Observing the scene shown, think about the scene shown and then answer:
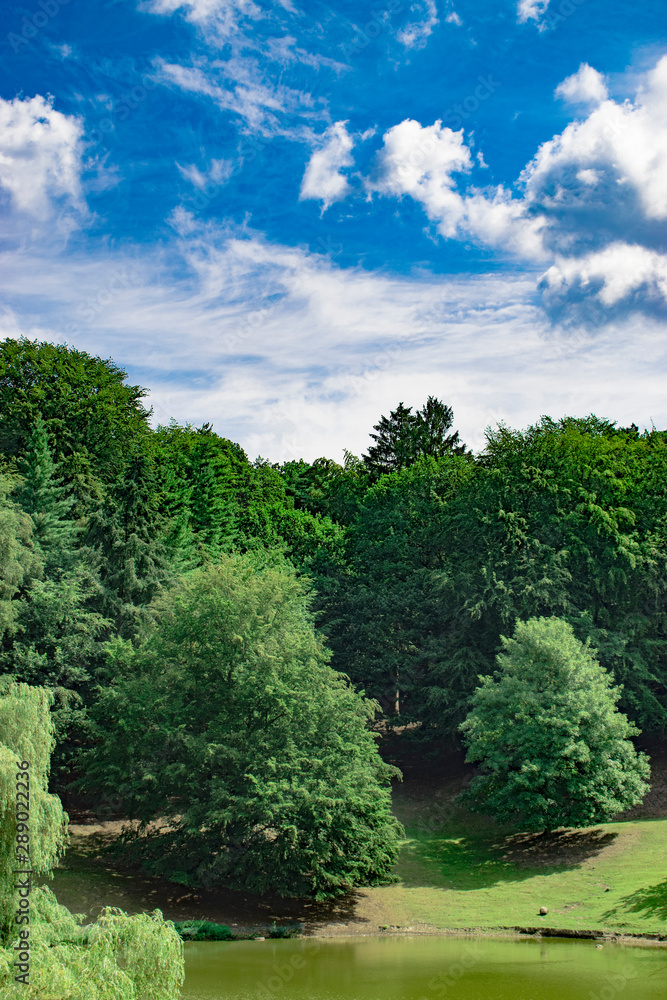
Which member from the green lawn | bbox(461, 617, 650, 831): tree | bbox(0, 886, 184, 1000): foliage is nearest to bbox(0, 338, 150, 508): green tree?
bbox(461, 617, 650, 831): tree

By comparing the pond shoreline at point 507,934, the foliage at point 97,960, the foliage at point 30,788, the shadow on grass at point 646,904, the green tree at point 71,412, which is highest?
the green tree at point 71,412

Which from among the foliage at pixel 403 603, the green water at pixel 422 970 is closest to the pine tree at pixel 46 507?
the foliage at pixel 403 603

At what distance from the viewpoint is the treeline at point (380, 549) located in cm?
3394

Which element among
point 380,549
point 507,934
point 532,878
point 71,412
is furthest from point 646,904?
point 71,412

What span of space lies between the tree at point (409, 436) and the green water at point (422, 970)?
42.8m

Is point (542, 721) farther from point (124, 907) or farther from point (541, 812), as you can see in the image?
point (124, 907)

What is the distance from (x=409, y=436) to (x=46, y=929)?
171 feet

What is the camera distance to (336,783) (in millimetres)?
26984

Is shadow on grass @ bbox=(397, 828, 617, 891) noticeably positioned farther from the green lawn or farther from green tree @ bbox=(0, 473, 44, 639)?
green tree @ bbox=(0, 473, 44, 639)

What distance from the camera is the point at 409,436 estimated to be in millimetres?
65188

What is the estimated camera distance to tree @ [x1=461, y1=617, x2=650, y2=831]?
30156mm

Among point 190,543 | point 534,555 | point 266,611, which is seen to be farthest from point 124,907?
point 534,555

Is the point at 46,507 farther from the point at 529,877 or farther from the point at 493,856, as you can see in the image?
the point at 529,877

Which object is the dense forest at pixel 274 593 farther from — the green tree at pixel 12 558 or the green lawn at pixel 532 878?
the green lawn at pixel 532 878
